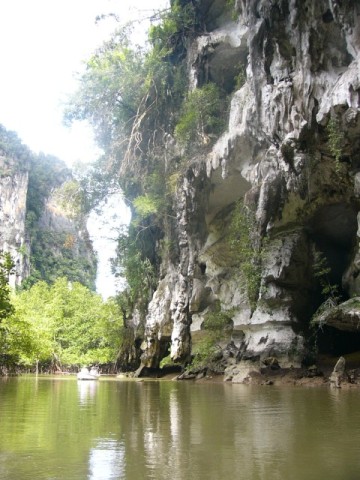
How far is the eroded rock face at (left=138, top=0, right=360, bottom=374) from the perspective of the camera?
561 inches

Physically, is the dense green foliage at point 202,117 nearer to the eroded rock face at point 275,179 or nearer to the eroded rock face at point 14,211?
the eroded rock face at point 275,179

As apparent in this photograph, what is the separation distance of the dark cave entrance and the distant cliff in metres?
41.6

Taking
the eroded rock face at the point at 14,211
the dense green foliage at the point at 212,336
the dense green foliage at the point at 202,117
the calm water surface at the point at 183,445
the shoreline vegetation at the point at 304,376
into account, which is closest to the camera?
the calm water surface at the point at 183,445

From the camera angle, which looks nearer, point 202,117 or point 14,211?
point 202,117

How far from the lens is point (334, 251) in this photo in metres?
19.2

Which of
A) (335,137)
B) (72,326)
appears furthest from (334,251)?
(72,326)

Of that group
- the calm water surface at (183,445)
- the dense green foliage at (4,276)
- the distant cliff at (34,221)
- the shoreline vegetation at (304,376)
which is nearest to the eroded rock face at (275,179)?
the shoreline vegetation at (304,376)

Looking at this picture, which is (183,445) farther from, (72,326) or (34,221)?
(34,221)

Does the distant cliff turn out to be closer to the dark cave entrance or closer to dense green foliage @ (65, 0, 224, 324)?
dense green foliage @ (65, 0, 224, 324)

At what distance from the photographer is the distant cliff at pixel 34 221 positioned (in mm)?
60375

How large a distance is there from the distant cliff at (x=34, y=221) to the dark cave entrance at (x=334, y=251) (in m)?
41.6

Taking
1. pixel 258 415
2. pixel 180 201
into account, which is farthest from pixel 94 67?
pixel 258 415

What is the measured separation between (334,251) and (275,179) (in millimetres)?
4355

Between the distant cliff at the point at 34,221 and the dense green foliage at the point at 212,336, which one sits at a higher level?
the distant cliff at the point at 34,221
